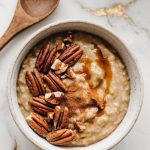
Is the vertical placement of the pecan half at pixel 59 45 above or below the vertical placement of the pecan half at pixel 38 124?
above

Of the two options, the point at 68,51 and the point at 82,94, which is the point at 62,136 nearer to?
the point at 82,94

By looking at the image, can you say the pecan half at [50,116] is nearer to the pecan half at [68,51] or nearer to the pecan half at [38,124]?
the pecan half at [38,124]

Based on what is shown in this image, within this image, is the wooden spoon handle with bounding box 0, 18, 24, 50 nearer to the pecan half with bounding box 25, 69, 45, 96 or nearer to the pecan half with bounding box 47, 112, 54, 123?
the pecan half with bounding box 25, 69, 45, 96

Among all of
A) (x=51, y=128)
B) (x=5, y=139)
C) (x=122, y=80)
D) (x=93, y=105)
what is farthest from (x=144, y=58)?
(x=5, y=139)

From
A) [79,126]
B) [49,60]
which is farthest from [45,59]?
[79,126]

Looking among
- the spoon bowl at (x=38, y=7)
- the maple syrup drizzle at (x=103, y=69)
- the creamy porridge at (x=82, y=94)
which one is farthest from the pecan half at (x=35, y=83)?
the spoon bowl at (x=38, y=7)

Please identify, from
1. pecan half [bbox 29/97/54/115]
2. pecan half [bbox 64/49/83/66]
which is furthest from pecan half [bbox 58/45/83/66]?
pecan half [bbox 29/97/54/115]
